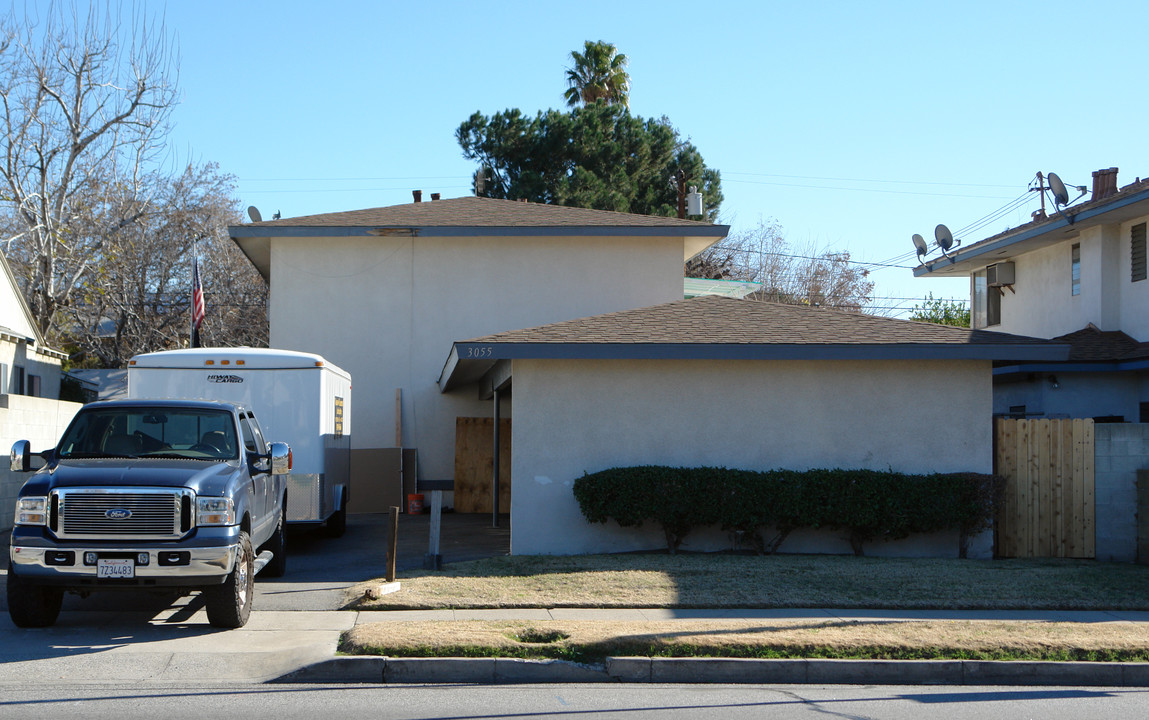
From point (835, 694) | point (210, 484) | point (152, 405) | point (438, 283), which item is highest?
point (438, 283)

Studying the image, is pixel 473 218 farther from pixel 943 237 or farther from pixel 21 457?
pixel 21 457

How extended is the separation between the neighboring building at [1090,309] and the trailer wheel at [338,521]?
1202 cm

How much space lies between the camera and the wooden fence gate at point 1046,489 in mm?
14031

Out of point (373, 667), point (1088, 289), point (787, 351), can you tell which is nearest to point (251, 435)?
point (373, 667)

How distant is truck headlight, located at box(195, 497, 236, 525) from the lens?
8.91m

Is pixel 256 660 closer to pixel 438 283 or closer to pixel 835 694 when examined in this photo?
pixel 835 694

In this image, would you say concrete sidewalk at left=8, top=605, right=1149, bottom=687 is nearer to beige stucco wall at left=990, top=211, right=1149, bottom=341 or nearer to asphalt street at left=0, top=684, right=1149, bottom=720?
asphalt street at left=0, top=684, right=1149, bottom=720

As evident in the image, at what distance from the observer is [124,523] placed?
8672mm

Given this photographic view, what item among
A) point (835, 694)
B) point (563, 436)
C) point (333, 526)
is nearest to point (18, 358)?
point (333, 526)

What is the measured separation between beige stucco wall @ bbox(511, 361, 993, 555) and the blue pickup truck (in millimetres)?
4850

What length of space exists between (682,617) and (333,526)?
8510 mm

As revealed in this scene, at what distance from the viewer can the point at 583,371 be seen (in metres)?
14.0

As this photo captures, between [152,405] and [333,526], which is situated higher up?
[152,405]

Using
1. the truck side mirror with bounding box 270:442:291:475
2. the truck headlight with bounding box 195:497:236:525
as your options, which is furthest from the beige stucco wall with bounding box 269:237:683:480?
the truck headlight with bounding box 195:497:236:525
